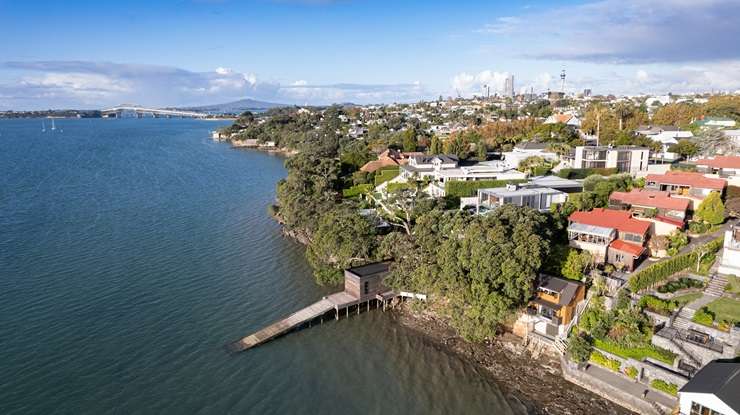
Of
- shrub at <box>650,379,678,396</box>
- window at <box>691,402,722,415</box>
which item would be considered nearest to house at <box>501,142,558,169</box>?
shrub at <box>650,379,678,396</box>

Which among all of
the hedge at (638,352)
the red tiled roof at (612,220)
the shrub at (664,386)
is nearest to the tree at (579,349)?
the hedge at (638,352)

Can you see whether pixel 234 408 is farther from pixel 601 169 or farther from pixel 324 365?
pixel 601 169

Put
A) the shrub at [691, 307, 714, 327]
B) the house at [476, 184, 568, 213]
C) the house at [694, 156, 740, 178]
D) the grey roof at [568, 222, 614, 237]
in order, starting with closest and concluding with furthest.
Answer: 1. the shrub at [691, 307, 714, 327]
2. the grey roof at [568, 222, 614, 237]
3. the house at [476, 184, 568, 213]
4. the house at [694, 156, 740, 178]

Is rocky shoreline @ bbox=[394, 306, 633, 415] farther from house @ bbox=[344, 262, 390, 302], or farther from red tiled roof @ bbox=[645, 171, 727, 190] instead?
red tiled roof @ bbox=[645, 171, 727, 190]

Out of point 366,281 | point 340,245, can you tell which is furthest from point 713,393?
point 340,245

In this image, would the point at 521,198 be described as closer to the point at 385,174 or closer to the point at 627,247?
the point at 627,247

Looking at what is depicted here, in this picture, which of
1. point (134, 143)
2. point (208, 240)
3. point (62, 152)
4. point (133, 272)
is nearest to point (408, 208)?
point (208, 240)
